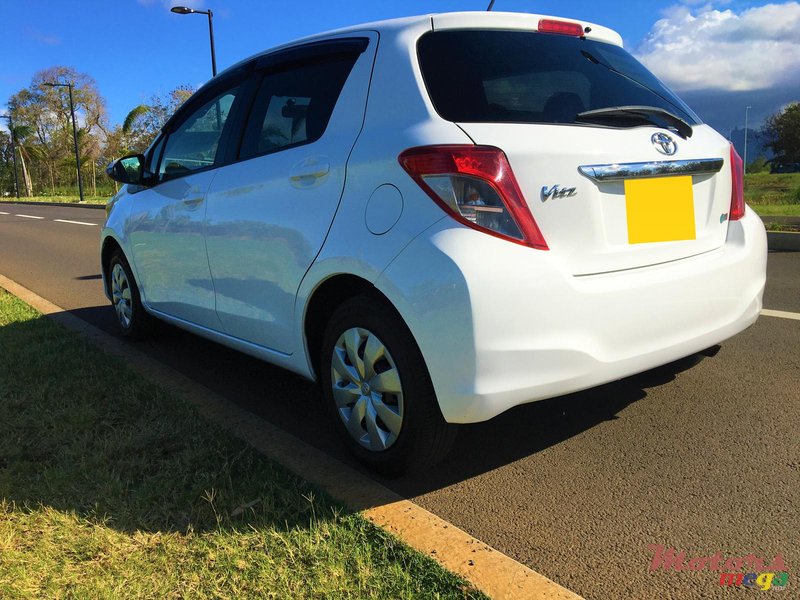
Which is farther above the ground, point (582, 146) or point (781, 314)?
point (582, 146)

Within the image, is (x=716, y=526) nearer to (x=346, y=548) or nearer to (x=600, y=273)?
(x=600, y=273)

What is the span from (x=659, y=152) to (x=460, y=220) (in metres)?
0.85

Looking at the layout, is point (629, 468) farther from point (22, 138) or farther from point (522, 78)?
point (22, 138)

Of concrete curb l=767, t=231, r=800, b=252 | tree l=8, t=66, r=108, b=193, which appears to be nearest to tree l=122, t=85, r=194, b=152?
tree l=8, t=66, r=108, b=193

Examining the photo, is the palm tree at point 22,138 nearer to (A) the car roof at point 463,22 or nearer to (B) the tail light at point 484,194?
(A) the car roof at point 463,22

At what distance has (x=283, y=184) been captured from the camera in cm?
286

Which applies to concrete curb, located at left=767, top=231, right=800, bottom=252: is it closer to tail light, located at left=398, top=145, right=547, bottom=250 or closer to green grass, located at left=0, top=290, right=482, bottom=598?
tail light, located at left=398, top=145, right=547, bottom=250

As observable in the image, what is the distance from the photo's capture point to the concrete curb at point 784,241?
8.24 meters

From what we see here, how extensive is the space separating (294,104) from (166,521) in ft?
5.98

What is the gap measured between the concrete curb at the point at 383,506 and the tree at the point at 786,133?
58.2m

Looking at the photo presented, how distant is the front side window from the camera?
141 inches

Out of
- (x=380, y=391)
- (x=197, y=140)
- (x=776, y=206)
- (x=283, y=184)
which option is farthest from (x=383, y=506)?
(x=776, y=206)

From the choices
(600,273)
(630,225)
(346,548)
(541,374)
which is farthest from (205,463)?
(630,225)

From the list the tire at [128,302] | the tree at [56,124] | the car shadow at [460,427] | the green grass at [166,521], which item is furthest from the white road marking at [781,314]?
the tree at [56,124]
